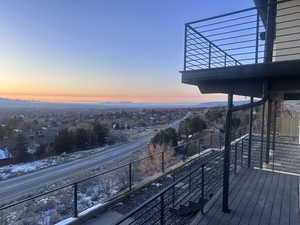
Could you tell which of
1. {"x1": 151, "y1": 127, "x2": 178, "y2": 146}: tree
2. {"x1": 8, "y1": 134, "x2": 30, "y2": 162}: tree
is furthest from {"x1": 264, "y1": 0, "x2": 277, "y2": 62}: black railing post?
{"x1": 8, "y1": 134, "x2": 30, "y2": 162}: tree

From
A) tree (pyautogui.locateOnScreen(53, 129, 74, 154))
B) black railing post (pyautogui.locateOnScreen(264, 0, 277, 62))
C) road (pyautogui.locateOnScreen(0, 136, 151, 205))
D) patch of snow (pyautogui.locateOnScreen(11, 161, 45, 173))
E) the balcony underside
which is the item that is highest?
black railing post (pyautogui.locateOnScreen(264, 0, 277, 62))

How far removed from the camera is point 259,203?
3383 mm

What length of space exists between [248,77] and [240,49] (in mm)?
669

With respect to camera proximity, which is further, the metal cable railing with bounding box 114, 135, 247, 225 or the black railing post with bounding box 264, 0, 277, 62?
the black railing post with bounding box 264, 0, 277, 62

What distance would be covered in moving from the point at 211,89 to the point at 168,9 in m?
6.74

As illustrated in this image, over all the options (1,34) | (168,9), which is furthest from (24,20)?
(168,9)

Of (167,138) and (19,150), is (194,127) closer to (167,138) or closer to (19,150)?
(167,138)

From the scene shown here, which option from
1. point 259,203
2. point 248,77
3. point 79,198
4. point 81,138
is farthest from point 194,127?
point 248,77

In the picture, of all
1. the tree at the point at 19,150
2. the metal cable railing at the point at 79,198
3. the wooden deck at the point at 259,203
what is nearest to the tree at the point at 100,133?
the tree at the point at 19,150

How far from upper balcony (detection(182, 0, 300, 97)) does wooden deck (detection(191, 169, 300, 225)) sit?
1840 millimetres

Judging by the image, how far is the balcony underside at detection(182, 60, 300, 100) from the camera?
281cm

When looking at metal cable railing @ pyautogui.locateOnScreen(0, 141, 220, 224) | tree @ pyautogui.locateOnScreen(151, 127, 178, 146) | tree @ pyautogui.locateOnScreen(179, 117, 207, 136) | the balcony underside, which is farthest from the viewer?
tree @ pyautogui.locateOnScreen(179, 117, 207, 136)

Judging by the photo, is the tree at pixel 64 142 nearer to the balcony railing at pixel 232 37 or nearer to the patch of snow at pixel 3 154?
the patch of snow at pixel 3 154

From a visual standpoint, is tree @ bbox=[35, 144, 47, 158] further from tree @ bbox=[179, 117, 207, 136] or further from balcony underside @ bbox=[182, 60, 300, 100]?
balcony underside @ bbox=[182, 60, 300, 100]
